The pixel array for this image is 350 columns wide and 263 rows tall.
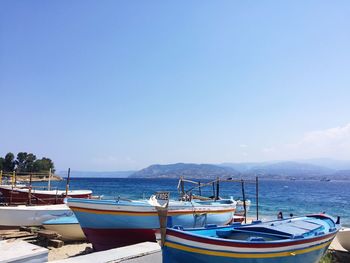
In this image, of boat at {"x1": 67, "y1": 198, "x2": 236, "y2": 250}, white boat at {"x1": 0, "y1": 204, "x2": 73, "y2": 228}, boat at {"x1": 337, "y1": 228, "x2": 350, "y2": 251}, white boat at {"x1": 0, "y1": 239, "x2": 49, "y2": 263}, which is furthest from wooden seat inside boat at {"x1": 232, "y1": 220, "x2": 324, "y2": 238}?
white boat at {"x1": 0, "y1": 204, "x2": 73, "y2": 228}

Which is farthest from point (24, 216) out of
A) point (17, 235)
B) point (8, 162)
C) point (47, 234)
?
point (8, 162)

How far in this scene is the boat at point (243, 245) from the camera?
21.0 ft

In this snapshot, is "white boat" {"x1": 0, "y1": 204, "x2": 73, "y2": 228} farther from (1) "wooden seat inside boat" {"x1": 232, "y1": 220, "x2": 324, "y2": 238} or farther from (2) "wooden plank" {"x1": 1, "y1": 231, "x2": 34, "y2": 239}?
(1) "wooden seat inside boat" {"x1": 232, "y1": 220, "x2": 324, "y2": 238}

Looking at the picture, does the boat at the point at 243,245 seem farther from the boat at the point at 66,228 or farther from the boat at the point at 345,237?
the boat at the point at 66,228

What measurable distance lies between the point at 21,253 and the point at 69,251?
8.88 metres

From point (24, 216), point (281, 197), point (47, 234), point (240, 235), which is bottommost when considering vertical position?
point (281, 197)

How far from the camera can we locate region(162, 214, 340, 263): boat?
252 inches

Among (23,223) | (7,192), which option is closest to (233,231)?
(23,223)

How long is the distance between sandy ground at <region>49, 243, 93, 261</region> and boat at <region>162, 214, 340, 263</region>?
21.6 feet

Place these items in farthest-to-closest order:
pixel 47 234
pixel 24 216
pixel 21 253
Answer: pixel 24 216, pixel 47 234, pixel 21 253

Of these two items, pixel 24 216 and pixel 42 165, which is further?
pixel 42 165

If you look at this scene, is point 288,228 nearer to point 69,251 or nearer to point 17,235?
point 69,251

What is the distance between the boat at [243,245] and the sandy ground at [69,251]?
659cm

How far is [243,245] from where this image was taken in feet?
21.1
